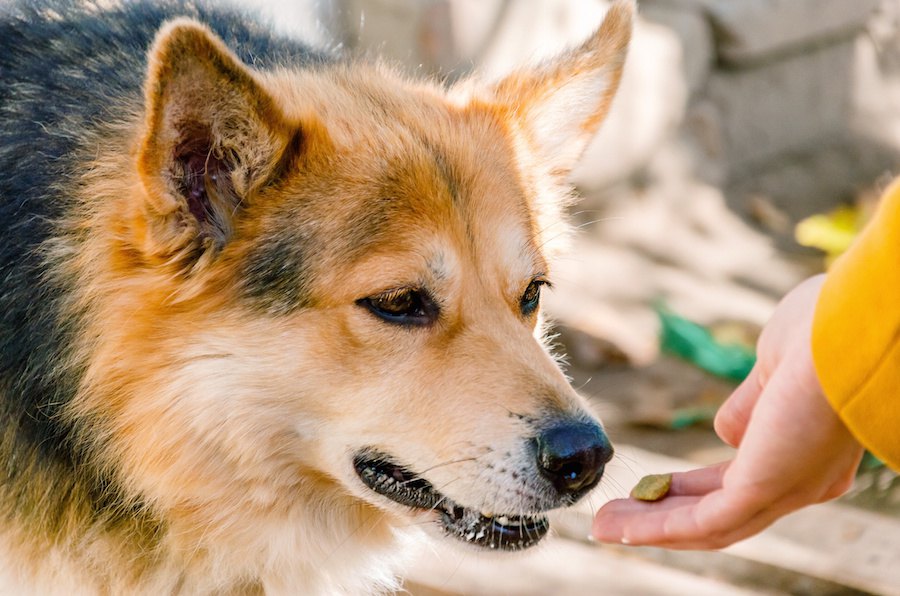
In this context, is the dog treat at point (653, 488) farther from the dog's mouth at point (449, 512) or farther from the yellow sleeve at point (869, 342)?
the yellow sleeve at point (869, 342)

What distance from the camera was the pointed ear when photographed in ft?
9.93

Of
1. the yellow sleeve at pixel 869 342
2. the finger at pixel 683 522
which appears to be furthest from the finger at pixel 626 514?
the yellow sleeve at pixel 869 342

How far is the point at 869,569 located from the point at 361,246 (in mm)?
2132

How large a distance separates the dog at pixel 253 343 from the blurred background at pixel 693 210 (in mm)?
1165

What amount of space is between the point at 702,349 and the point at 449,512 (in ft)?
11.7

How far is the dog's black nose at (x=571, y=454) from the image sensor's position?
235 centimetres

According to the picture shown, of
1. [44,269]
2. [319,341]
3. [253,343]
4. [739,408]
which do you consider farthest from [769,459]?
[44,269]

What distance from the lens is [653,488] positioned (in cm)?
237

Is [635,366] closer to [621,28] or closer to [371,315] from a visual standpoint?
[621,28]

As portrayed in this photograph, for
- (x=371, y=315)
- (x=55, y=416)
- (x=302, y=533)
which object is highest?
(x=371, y=315)

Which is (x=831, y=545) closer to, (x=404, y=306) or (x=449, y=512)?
(x=449, y=512)

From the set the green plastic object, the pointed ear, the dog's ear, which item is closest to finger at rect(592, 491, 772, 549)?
the dog's ear

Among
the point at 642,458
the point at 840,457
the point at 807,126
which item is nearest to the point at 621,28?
the point at 840,457

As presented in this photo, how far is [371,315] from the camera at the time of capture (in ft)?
8.09
